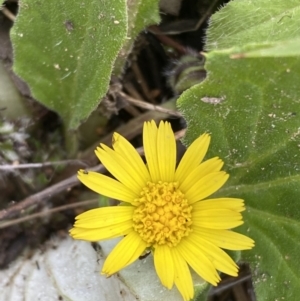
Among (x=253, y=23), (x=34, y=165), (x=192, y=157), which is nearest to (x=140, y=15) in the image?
(x=253, y=23)

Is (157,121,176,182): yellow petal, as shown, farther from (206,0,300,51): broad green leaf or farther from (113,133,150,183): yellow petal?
(206,0,300,51): broad green leaf

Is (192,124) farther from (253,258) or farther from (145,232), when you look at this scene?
(253,258)

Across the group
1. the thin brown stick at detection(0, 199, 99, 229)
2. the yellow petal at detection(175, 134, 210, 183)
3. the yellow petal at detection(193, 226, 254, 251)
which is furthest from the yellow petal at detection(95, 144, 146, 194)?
the thin brown stick at detection(0, 199, 99, 229)

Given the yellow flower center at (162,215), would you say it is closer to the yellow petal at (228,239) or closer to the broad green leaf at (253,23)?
the yellow petal at (228,239)

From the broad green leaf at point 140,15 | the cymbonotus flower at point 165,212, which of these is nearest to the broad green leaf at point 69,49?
the broad green leaf at point 140,15

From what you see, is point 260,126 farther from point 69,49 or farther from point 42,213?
point 42,213
